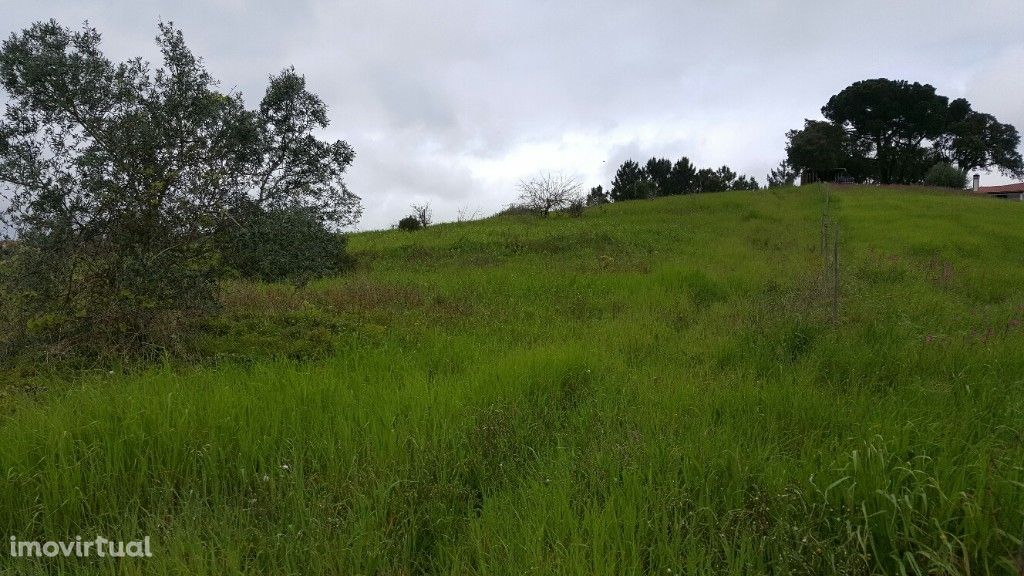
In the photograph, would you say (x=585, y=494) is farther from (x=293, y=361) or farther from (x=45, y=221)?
(x=45, y=221)

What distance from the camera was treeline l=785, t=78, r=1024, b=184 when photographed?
55812 millimetres

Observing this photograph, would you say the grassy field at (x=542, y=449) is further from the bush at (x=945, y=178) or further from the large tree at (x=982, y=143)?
the large tree at (x=982, y=143)

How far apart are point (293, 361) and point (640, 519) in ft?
12.5

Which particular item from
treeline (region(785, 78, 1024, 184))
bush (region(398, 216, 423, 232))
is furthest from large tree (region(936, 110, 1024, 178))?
bush (region(398, 216, 423, 232))

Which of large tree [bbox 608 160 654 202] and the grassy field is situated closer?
the grassy field

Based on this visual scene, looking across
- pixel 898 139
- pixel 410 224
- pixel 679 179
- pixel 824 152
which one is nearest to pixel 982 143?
pixel 898 139

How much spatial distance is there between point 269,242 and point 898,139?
73.5m

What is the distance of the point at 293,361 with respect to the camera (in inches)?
197

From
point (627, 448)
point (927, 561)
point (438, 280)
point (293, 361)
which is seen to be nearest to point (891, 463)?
point (927, 561)

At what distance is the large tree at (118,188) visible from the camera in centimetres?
497

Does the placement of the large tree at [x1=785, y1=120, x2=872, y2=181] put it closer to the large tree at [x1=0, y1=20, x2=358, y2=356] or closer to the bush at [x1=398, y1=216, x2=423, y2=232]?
the bush at [x1=398, y1=216, x2=423, y2=232]

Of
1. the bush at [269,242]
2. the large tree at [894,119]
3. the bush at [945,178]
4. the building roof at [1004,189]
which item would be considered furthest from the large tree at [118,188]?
the building roof at [1004,189]

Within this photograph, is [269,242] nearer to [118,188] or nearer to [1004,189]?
[118,188]

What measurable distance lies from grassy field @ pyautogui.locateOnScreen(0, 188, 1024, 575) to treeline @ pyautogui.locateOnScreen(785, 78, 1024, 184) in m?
58.5
